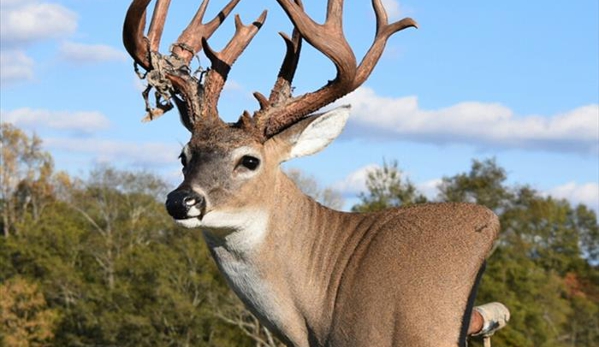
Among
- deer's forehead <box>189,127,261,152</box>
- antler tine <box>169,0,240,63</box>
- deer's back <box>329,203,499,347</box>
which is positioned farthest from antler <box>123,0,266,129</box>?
deer's back <box>329,203,499,347</box>

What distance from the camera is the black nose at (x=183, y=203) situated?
29.9 ft

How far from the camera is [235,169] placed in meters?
9.64

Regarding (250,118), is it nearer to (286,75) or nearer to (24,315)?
(286,75)

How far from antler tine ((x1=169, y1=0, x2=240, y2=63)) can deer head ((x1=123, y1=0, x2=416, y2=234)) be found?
0.24 metres

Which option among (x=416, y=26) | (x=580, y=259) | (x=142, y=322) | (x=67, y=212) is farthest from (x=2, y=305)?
(x=416, y=26)

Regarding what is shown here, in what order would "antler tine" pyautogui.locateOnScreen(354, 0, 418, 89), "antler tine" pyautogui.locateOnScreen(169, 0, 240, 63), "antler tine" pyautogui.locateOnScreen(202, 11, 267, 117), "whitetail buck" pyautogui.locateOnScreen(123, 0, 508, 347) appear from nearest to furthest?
"whitetail buck" pyautogui.locateOnScreen(123, 0, 508, 347) < "antler tine" pyautogui.locateOnScreen(354, 0, 418, 89) < "antler tine" pyautogui.locateOnScreen(202, 11, 267, 117) < "antler tine" pyautogui.locateOnScreen(169, 0, 240, 63)

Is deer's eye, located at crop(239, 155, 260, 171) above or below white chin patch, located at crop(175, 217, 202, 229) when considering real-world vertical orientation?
above

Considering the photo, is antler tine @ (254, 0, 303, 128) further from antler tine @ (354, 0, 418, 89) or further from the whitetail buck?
antler tine @ (354, 0, 418, 89)

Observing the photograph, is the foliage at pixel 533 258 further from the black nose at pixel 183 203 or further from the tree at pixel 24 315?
the black nose at pixel 183 203

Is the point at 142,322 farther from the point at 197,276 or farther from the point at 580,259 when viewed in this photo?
the point at 580,259

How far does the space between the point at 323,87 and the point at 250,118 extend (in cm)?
69

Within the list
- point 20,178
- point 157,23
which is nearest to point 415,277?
point 157,23

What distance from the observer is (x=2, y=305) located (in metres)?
90.8

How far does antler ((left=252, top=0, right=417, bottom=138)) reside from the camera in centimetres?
999
